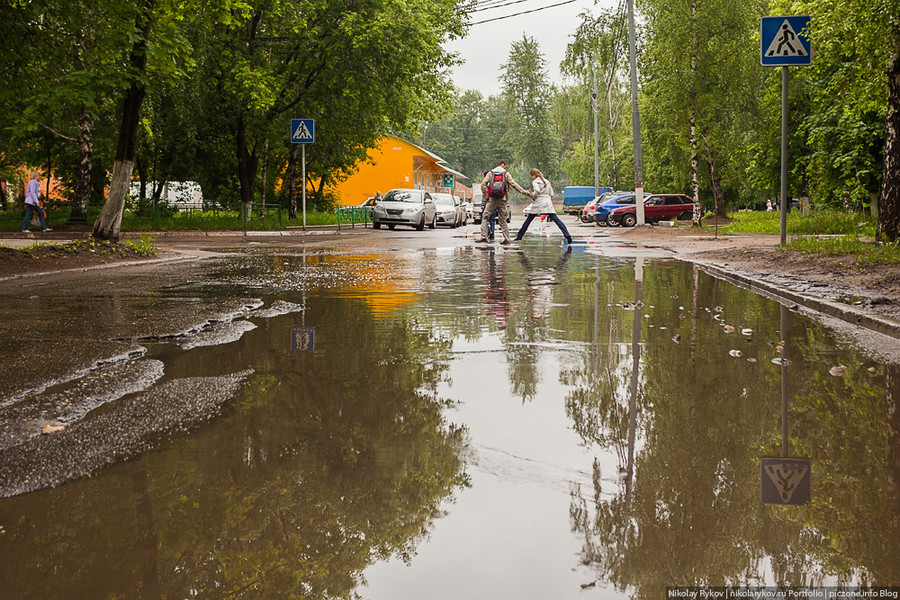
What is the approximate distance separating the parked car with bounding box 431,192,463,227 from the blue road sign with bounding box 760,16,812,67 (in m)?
31.3

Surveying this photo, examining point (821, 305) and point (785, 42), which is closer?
point (821, 305)

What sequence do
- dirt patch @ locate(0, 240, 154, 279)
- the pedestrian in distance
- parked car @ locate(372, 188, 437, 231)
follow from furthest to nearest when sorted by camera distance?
parked car @ locate(372, 188, 437, 231), the pedestrian in distance, dirt patch @ locate(0, 240, 154, 279)

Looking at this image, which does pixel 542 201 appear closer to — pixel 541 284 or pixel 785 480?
pixel 541 284

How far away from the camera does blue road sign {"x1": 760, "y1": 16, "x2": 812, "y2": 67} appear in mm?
14211

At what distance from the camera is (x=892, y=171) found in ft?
50.6

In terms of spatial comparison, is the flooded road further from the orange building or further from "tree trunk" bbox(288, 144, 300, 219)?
the orange building

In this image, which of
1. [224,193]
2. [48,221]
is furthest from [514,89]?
[48,221]

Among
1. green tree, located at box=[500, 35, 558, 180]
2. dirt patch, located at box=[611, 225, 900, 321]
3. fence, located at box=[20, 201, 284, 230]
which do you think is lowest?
dirt patch, located at box=[611, 225, 900, 321]

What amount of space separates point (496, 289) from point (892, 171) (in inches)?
328

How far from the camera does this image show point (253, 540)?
125 inches

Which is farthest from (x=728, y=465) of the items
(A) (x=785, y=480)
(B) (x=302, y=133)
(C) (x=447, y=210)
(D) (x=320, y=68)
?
(C) (x=447, y=210)

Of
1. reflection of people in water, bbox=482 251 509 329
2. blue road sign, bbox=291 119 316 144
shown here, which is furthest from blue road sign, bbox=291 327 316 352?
blue road sign, bbox=291 119 316 144

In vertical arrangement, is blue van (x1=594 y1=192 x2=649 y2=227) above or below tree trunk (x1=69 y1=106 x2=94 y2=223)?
below

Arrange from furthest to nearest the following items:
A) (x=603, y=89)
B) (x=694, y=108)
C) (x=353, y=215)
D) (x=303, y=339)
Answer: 1. (x=603, y=89)
2. (x=353, y=215)
3. (x=694, y=108)
4. (x=303, y=339)
